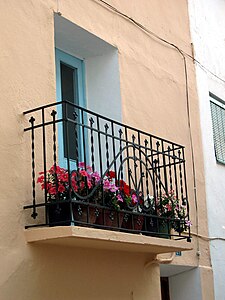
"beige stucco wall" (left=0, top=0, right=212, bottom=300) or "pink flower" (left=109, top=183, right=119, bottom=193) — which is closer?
"beige stucco wall" (left=0, top=0, right=212, bottom=300)

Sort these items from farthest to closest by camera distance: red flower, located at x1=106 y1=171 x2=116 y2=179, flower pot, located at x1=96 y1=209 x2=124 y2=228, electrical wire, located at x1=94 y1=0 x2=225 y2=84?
electrical wire, located at x1=94 y1=0 x2=225 y2=84 < red flower, located at x1=106 y1=171 x2=116 y2=179 < flower pot, located at x1=96 y1=209 x2=124 y2=228

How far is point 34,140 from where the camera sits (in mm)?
6754

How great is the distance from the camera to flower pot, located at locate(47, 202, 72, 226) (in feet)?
20.6

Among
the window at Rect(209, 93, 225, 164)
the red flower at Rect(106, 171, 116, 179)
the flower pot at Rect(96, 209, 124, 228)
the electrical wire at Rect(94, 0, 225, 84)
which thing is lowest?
the flower pot at Rect(96, 209, 124, 228)

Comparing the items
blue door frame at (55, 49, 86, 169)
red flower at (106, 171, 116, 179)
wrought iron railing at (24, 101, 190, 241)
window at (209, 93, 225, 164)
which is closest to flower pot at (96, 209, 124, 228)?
wrought iron railing at (24, 101, 190, 241)

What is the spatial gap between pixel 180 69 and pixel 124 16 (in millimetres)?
1538

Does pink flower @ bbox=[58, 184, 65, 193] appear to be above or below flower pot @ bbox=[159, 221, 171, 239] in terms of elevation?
above

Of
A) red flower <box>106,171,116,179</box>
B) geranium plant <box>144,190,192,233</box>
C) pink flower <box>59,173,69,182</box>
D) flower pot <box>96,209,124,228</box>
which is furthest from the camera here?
geranium plant <box>144,190,192,233</box>

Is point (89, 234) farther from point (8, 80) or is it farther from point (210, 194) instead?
point (210, 194)

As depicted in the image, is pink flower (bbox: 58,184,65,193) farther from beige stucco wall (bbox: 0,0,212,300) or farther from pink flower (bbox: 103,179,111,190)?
pink flower (bbox: 103,179,111,190)

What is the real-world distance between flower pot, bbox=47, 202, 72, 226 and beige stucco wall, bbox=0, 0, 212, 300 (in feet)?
0.89

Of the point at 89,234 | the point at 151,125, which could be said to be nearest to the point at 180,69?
the point at 151,125

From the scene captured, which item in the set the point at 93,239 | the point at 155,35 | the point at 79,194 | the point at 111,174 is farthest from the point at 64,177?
the point at 155,35

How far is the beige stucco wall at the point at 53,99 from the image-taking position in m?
6.34
